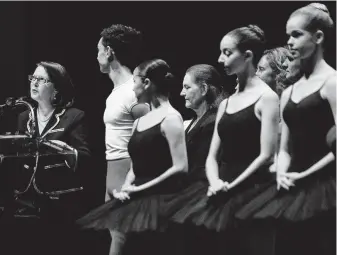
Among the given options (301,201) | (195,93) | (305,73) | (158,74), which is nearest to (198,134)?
(195,93)

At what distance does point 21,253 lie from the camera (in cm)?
447

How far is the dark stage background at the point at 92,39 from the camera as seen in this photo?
4.71 meters

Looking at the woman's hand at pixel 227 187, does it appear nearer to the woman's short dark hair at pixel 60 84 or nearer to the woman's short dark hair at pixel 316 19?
the woman's short dark hair at pixel 316 19

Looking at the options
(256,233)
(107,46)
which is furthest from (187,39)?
(256,233)

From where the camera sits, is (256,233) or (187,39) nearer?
(256,233)

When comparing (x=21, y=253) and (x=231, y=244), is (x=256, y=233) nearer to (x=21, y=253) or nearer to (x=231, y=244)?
(x=231, y=244)

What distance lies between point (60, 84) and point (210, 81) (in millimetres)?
1001

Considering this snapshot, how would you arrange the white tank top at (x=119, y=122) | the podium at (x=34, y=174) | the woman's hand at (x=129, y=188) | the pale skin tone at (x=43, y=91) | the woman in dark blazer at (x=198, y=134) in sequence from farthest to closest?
the pale skin tone at (x=43, y=91)
the podium at (x=34, y=174)
the white tank top at (x=119, y=122)
the woman in dark blazer at (x=198, y=134)
the woman's hand at (x=129, y=188)

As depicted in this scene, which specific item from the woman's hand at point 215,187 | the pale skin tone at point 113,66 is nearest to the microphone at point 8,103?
the pale skin tone at point 113,66

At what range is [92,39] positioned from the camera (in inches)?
196

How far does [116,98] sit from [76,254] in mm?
936

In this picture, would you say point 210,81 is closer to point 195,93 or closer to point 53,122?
point 195,93

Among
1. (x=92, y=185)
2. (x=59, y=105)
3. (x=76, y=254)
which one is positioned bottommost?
(x=76, y=254)

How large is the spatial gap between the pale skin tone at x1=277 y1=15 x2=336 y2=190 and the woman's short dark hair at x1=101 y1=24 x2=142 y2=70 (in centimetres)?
124
